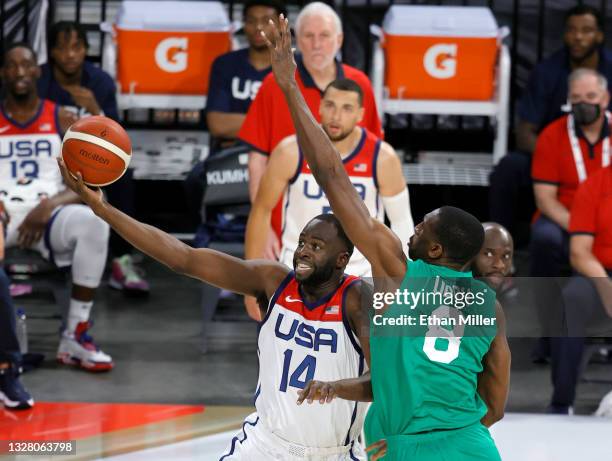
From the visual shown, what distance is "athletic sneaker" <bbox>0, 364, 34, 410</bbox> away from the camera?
5.65 m

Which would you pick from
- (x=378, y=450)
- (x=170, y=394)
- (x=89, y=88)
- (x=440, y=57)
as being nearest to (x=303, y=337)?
(x=378, y=450)

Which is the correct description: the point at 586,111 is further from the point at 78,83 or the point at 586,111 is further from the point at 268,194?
the point at 78,83

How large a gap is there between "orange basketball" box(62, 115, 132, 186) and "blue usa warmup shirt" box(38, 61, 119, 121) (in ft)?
8.97

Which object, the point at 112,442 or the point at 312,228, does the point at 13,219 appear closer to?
the point at 112,442

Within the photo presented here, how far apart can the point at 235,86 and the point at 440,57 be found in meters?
1.28

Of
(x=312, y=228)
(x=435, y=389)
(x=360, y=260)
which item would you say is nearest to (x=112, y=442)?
(x=360, y=260)

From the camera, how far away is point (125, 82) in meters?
7.67

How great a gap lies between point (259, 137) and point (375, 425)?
236 cm

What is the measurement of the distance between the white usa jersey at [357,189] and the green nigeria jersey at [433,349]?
1.54m

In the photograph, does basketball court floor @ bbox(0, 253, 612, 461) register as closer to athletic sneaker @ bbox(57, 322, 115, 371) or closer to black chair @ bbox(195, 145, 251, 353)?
athletic sneaker @ bbox(57, 322, 115, 371)

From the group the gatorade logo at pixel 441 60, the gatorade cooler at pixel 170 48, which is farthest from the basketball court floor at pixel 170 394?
the gatorade logo at pixel 441 60

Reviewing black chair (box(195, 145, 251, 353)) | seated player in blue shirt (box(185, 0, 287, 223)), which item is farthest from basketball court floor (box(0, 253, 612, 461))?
seated player in blue shirt (box(185, 0, 287, 223))

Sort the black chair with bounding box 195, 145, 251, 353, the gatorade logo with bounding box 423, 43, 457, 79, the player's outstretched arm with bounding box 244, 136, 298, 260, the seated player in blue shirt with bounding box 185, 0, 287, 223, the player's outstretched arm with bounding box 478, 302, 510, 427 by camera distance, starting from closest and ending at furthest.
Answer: the player's outstretched arm with bounding box 478, 302, 510, 427
the player's outstretched arm with bounding box 244, 136, 298, 260
the black chair with bounding box 195, 145, 251, 353
the seated player in blue shirt with bounding box 185, 0, 287, 223
the gatorade logo with bounding box 423, 43, 457, 79

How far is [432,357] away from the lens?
358 centimetres
